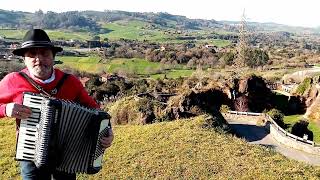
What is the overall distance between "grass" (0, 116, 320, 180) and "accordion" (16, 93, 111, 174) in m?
7.08

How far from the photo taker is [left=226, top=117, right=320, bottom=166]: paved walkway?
85.2 ft

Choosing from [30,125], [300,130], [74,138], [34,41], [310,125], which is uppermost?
[34,41]

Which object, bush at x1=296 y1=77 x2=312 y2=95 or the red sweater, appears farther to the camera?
bush at x1=296 y1=77 x2=312 y2=95

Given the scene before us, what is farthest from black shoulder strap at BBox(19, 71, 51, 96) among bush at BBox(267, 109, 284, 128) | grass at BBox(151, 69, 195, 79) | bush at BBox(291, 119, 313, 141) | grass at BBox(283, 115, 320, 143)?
grass at BBox(151, 69, 195, 79)

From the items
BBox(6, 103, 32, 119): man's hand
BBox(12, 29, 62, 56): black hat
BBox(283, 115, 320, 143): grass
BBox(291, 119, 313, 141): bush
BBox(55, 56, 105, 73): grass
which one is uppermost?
BBox(12, 29, 62, 56): black hat

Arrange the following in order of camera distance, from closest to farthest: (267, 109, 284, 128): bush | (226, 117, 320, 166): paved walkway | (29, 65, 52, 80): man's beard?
(29, 65, 52, 80): man's beard → (226, 117, 320, 166): paved walkway → (267, 109, 284, 128): bush

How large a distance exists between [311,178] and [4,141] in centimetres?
1160

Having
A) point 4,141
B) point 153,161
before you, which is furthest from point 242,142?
point 4,141

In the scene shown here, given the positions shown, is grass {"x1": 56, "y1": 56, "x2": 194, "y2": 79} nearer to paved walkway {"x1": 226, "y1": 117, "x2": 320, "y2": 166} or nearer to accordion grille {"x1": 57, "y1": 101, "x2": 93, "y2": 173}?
paved walkway {"x1": 226, "y1": 117, "x2": 320, "y2": 166}

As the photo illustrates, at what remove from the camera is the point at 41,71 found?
17.9 ft

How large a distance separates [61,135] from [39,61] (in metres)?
0.96

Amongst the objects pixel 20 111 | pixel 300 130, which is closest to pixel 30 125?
pixel 20 111

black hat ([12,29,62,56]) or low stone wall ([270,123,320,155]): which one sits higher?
black hat ([12,29,62,56])

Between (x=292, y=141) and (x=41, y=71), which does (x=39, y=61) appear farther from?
(x=292, y=141)
